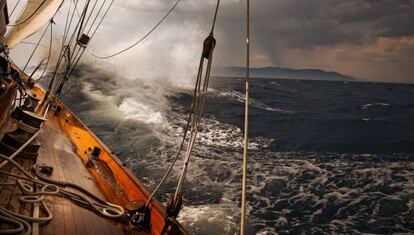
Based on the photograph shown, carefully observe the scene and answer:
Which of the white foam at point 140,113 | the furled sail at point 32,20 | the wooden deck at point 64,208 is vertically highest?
the furled sail at point 32,20

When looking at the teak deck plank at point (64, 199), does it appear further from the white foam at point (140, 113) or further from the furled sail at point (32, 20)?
the white foam at point (140, 113)

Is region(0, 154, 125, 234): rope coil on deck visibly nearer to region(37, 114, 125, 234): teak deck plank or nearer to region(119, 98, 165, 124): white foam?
region(37, 114, 125, 234): teak deck plank

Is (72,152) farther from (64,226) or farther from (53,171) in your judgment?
(64,226)

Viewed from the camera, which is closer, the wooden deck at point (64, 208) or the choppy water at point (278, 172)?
the wooden deck at point (64, 208)

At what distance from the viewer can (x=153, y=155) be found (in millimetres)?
11539

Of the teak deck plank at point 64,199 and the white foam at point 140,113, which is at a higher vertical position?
the teak deck plank at point 64,199

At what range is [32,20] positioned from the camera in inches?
390

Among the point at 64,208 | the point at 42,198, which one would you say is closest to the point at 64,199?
the point at 64,208

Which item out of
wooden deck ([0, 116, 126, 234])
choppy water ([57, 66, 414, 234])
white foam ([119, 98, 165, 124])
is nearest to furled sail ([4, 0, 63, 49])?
choppy water ([57, 66, 414, 234])

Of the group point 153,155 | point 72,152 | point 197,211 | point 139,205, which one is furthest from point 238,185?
point 139,205

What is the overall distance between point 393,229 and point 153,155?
7.99 metres

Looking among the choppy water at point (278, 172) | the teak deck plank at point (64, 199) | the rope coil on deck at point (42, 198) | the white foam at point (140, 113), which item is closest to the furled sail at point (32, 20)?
the teak deck plank at point (64, 199)

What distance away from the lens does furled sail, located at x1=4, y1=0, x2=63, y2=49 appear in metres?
9.36

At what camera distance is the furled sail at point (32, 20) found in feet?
30.7
